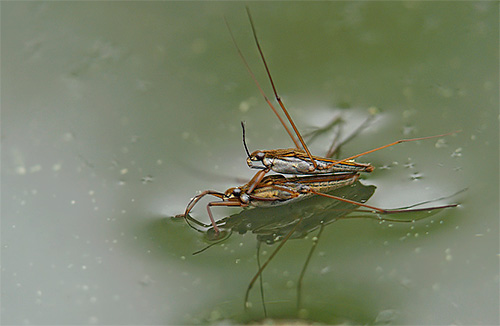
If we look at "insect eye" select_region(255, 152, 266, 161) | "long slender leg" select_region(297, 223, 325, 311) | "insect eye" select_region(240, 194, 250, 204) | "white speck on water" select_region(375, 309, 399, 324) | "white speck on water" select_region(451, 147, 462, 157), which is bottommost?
"white speck on water" select_region(375, 309, 399, 324)

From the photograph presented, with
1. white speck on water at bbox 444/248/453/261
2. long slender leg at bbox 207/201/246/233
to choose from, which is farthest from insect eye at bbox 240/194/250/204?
white speck on water at bbox 444/248/453/261

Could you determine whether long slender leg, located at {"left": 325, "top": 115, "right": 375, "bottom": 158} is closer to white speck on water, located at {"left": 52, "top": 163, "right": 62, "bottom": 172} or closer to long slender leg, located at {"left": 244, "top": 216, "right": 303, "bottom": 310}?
long slender leg, located at {"left": 244, "top": 216, "right": 303, "bottom": 310}

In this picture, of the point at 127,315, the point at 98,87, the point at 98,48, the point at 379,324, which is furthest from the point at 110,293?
the point at 98,48

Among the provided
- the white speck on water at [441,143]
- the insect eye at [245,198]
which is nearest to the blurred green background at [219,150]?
the white speck on water at [441,143]

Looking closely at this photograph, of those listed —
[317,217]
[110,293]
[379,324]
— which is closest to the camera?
[379,324]

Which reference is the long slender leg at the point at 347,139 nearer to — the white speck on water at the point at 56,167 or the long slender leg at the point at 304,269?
the long slender leg at the point at 304,269

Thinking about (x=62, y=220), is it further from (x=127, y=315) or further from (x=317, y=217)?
(x=317, y=217)

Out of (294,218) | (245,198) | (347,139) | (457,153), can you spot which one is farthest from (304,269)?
(457,153)

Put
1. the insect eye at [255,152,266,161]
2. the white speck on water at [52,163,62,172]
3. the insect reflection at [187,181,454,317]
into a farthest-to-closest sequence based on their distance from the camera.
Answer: the white speck on water at [52,163,62,172] < the insect eye at [255,152,266,161] < the insect reflection at [187,181,454,317]
